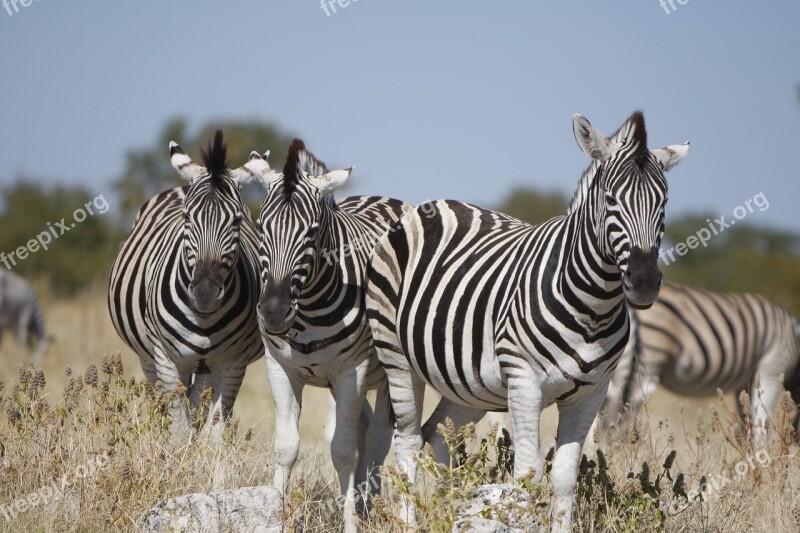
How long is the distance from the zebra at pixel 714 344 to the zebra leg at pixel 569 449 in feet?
17.0

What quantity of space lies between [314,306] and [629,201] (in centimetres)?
220

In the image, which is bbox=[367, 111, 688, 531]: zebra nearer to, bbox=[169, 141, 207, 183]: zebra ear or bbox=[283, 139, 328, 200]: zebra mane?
bbox=[283, 139, 328, 200]: zebra mane

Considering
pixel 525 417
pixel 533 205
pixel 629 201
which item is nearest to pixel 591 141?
pixel 629 201

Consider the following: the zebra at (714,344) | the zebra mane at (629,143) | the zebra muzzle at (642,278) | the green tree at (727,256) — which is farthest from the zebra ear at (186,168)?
the green tree at (727,256)

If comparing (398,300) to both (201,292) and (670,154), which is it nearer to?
(201,292)

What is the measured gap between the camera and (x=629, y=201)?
4.55 meters

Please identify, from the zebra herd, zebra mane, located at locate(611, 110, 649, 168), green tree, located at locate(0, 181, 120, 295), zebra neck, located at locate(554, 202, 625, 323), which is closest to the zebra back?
the zebra herd

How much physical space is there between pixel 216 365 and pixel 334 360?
126cm

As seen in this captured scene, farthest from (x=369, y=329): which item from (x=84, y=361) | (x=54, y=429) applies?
(x=84, y=361)

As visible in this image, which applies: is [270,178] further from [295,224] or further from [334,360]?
[334,360]

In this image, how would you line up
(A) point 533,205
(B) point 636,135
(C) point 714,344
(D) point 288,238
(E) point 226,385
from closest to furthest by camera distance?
(B) point 636,135 < (D) point 288,238 < (E) point 226,385 < (C) point 714,344 < (A) point 533,205

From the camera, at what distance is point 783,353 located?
1134cm

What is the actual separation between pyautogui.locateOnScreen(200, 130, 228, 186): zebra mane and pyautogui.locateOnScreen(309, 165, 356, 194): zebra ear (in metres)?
0.73

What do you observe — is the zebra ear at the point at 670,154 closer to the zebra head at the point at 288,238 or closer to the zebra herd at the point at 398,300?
the zebra herd at the point at 398,300
